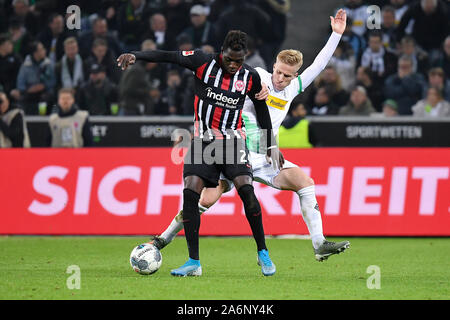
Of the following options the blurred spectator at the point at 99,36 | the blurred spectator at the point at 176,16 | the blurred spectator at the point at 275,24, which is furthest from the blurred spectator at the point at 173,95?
the blurred spectator at the point at 275,24

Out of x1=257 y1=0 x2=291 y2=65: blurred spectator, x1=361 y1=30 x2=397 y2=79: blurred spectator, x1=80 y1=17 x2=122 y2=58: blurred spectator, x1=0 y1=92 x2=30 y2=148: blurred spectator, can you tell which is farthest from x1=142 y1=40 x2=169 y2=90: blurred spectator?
x1=361 y1=30 x2=397 y2=79: blurred spectator

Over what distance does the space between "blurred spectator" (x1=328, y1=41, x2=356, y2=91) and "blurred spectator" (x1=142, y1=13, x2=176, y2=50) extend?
2931mm

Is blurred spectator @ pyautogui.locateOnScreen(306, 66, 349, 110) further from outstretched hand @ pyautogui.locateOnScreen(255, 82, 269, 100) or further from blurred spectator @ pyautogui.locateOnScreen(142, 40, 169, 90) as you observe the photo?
outstretched hand @ pyautogui.locateOnScreen(255, 82, 269, 100)

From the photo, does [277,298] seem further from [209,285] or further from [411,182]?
[411,182]

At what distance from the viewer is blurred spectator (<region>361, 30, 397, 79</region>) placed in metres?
15.6

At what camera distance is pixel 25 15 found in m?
16.9

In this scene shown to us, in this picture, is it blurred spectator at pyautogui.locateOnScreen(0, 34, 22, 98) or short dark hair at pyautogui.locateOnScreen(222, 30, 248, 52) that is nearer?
short dark hair at pyautogui.locateOnScreen(222, 30, 248, 52)

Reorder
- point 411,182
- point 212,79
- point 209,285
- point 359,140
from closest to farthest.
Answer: point 209,285 < point 212,79 < point 411,182 < point 359,140

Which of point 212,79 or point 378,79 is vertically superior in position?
point 212,79

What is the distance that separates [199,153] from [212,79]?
0.63m

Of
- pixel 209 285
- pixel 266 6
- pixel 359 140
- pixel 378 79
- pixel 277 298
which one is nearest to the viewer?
pixel 277 298

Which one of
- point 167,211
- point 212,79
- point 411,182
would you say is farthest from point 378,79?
point 212,79

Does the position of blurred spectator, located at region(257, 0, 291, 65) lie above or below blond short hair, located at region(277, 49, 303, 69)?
below

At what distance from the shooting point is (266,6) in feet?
54.2
